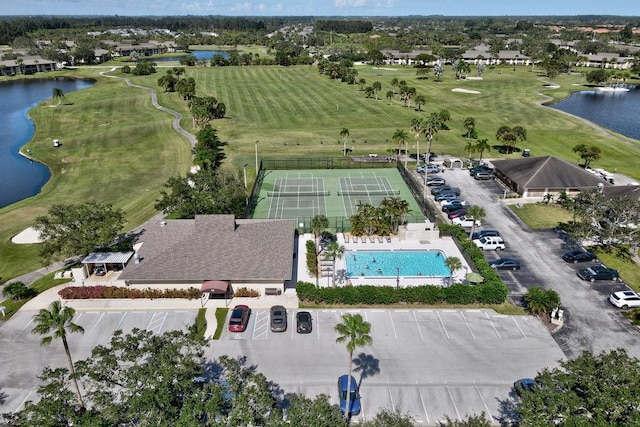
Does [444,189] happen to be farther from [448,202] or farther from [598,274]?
[598,274]

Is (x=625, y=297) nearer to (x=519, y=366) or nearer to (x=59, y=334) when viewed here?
(x=519, y=366)

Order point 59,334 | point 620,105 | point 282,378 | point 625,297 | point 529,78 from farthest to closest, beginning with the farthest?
point 529,78, point 620,105, point 625,297, point 282,378, point 59,334

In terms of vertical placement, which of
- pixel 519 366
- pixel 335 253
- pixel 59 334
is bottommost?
pixel 519 366

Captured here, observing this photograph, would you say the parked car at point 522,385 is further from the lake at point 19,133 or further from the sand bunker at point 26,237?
the lake at point 19,133

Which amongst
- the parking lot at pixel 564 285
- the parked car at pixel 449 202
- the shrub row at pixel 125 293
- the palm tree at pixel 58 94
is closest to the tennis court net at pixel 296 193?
the parked car at pixel 449 202

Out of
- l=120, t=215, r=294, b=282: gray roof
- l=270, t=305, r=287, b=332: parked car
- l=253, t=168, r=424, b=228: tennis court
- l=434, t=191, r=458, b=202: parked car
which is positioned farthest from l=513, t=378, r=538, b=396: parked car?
l=434, t=191, r=458, b=202: parked car

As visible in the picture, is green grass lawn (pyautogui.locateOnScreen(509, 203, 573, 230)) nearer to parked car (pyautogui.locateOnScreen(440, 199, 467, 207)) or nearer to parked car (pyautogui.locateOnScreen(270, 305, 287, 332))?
parked car (pyautogui.locateOnScreen(440, 199, 467, 207))

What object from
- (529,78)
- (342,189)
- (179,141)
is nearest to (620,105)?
(529,78)

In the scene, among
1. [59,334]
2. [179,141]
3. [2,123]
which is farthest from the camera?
[2,123]
